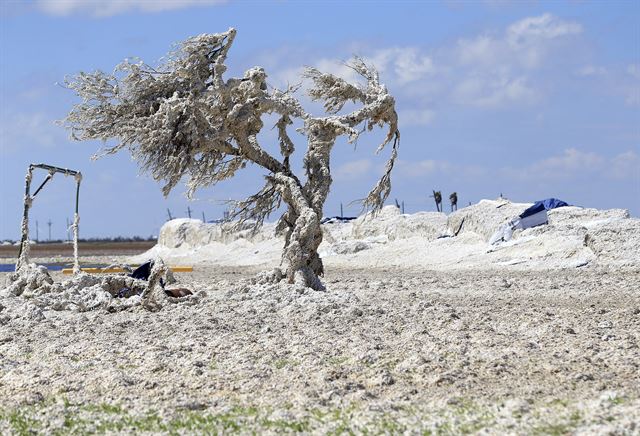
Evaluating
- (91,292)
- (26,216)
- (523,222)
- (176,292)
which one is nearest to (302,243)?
(176,292)

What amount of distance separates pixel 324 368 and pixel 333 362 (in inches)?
13.1

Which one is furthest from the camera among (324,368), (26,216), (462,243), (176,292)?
(462,243)

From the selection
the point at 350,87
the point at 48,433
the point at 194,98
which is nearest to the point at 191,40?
the point at 194,98

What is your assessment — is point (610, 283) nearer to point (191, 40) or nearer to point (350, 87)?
point (350, 87)

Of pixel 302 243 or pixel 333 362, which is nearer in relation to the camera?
pixel 333 362

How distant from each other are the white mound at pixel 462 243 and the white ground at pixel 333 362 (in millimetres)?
4950

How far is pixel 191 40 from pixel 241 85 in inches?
45.2

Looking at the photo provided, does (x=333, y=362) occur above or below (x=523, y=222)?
below

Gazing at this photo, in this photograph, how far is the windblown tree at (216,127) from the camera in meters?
16.9

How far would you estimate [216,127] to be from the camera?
57.3 ft

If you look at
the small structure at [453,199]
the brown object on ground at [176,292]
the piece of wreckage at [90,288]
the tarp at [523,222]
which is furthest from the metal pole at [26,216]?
the small structure at [453,199]

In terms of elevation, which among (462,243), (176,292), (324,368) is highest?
(462,243)

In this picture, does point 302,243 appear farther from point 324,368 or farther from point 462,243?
point 462,243

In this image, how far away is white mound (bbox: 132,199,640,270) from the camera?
2552cm
